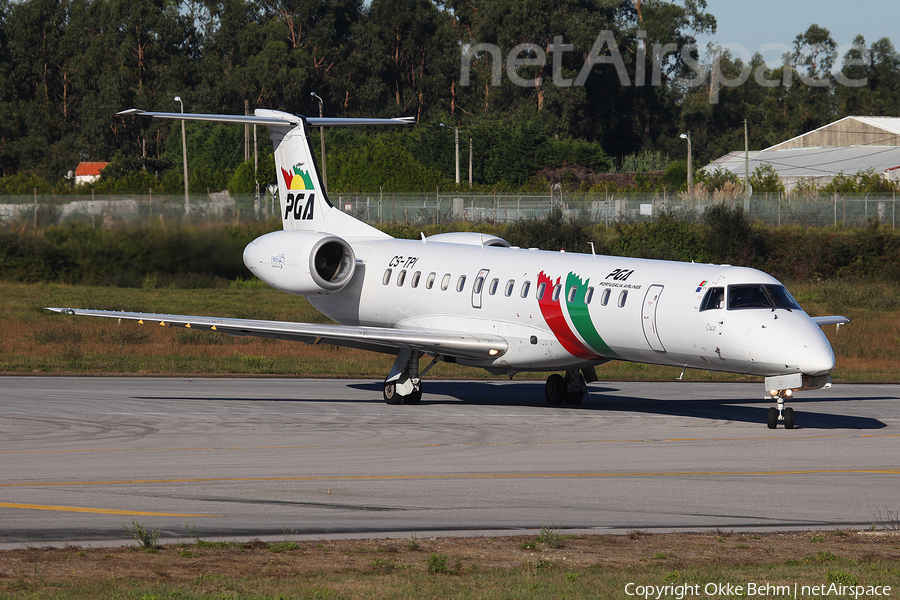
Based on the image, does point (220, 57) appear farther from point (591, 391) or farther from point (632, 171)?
point (591, 391)

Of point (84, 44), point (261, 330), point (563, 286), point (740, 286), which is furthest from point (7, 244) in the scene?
point (84, 44)

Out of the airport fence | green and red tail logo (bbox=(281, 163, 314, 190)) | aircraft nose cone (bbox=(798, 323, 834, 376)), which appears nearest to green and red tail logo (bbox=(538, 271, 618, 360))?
aircraft nose cone (bbox=(798, 323, 834, 376))

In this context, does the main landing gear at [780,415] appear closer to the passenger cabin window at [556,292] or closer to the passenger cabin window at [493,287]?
the passenger cabin window at [556,292]

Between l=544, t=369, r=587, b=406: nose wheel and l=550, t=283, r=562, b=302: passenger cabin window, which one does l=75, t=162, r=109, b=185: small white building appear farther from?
l=550, t=283, r=562, b=302: passenger cabin window

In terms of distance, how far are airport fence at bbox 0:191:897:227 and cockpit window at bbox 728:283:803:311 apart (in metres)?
31.2

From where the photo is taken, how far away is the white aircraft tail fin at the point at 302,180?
92.3 ft

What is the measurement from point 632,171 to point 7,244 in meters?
73.2

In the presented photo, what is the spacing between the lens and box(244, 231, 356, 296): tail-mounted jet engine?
25359mm

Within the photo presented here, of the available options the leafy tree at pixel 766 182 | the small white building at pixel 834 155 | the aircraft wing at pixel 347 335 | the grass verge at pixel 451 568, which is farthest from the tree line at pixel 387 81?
the grass verge at pixel 451 568

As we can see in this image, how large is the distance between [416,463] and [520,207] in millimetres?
51653

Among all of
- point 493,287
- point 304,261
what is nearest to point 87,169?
point 304,261

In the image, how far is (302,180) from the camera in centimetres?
2881

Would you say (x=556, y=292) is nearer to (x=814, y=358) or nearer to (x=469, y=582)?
(x=814, y=358)

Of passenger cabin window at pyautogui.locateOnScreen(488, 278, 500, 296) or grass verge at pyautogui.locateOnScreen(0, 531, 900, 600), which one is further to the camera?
passenger cabin window at pyautogui.locateOnScreen(488, 278, 500, 296)
